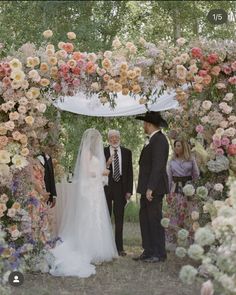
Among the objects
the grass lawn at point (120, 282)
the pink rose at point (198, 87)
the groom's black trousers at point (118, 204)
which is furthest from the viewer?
the groom's black trousers at point (118, 204)

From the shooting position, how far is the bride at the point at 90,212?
8.17m

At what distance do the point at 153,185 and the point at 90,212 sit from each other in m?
1.14

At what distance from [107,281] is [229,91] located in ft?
8.51

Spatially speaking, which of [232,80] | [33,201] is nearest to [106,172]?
[33,201]

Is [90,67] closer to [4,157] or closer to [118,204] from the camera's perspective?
[4,157]

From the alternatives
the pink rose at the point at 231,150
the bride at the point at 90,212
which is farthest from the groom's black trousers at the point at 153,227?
the pink rose at the point at 231,150

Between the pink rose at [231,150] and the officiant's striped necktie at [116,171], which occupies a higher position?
the pink rose at [231,150]

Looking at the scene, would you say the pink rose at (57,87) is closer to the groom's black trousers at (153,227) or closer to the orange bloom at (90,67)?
the orange bloom at (90,67)

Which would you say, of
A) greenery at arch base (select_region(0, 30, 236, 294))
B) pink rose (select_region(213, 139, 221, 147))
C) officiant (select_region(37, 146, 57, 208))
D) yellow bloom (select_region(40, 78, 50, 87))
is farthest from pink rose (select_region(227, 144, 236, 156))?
officiant (select_region(37, 146, 57, 208))

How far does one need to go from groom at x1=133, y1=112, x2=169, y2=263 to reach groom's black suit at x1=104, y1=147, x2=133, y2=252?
0.85 meters

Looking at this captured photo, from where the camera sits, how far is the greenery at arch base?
22.0ft

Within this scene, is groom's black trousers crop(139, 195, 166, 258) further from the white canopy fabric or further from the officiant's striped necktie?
the white canopy fabric

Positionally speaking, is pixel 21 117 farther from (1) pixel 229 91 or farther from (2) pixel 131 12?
(2) pixel 131 12

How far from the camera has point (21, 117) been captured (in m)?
6.75
